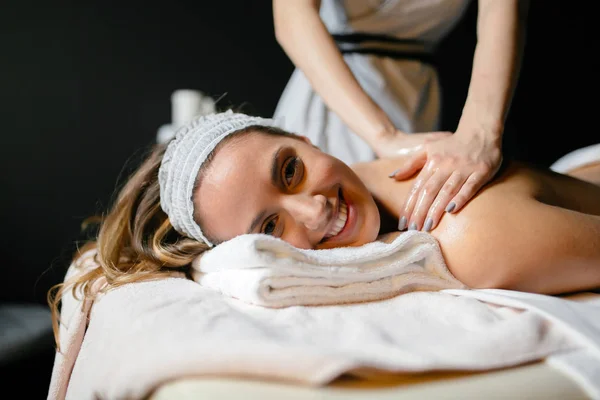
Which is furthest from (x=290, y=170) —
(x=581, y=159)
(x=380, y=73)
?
(x=581, y=159)

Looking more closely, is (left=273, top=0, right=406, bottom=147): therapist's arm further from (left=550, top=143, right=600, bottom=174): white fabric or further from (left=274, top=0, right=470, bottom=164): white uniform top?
(left=550, top=143, right=600, bottom=174): white fabric

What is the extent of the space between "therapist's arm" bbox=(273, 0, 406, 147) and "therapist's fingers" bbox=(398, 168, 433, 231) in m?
0.23

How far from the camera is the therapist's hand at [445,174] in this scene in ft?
2.89

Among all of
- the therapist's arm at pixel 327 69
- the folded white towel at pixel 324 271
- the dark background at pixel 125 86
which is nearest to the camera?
the folded white towel at pixel 324 271

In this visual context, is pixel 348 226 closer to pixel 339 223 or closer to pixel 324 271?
pixel 339 223

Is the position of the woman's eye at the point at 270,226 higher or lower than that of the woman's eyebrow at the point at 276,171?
lower

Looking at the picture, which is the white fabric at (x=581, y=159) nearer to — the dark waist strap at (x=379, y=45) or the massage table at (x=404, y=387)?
the dark waist strap at (x=379, y=45)

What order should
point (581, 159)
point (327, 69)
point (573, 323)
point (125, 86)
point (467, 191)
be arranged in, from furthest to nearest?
point (125, 86) < point (581, 159) < point (327, 69) < point (467, 191) < point (573, 323)

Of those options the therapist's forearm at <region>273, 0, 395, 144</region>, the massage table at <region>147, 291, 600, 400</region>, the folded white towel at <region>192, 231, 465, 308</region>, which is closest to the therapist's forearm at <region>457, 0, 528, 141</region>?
the therapist's forearm at <region>273, 0, 395, 144</region>

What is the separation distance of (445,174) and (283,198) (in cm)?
31

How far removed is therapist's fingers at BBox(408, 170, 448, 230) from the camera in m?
0.90

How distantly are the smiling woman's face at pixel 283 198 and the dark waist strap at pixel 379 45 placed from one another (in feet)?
2.18

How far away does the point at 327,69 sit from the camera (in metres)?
→ 1.20

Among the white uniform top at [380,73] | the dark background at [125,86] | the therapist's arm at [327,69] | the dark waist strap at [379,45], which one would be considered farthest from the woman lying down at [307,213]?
the dark background at [125,86]
